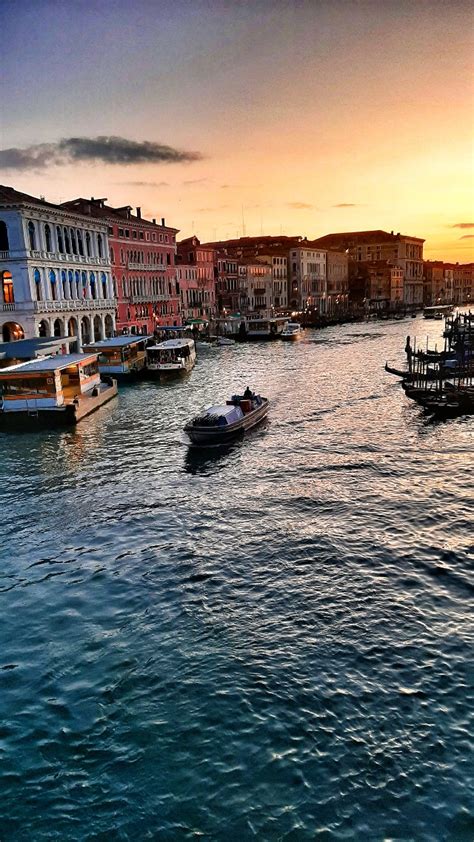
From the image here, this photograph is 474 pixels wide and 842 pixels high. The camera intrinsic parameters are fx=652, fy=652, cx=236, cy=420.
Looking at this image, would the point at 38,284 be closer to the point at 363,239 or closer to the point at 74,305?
the point at 74,305

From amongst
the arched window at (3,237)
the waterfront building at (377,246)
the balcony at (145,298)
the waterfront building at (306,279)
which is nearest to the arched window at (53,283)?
the arched window at (3,237)

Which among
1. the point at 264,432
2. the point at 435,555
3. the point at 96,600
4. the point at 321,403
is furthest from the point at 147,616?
the point at 321,403

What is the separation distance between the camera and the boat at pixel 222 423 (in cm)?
2211

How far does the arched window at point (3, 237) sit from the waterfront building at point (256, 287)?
50.5m

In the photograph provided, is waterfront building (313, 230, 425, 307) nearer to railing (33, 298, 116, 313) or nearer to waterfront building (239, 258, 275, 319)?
waterfront building (239, 258, 275, 319)

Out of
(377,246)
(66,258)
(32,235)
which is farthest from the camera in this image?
(377,246)

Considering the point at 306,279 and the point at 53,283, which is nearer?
the point at 53,283

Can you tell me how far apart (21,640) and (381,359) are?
4265cm

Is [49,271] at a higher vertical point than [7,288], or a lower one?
higher

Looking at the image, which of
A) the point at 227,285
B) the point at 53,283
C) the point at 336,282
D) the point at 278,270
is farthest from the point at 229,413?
the point at 336,282

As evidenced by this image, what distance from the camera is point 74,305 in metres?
49.4

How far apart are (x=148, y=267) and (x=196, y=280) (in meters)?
15.5

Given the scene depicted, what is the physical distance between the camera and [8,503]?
17.5 metres

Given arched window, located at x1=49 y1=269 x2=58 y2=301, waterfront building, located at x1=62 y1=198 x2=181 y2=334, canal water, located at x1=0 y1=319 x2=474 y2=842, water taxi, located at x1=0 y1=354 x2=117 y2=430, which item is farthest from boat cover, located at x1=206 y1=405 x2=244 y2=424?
waterfront building, located at x1=62 y1=198 x2=181 y2=334
